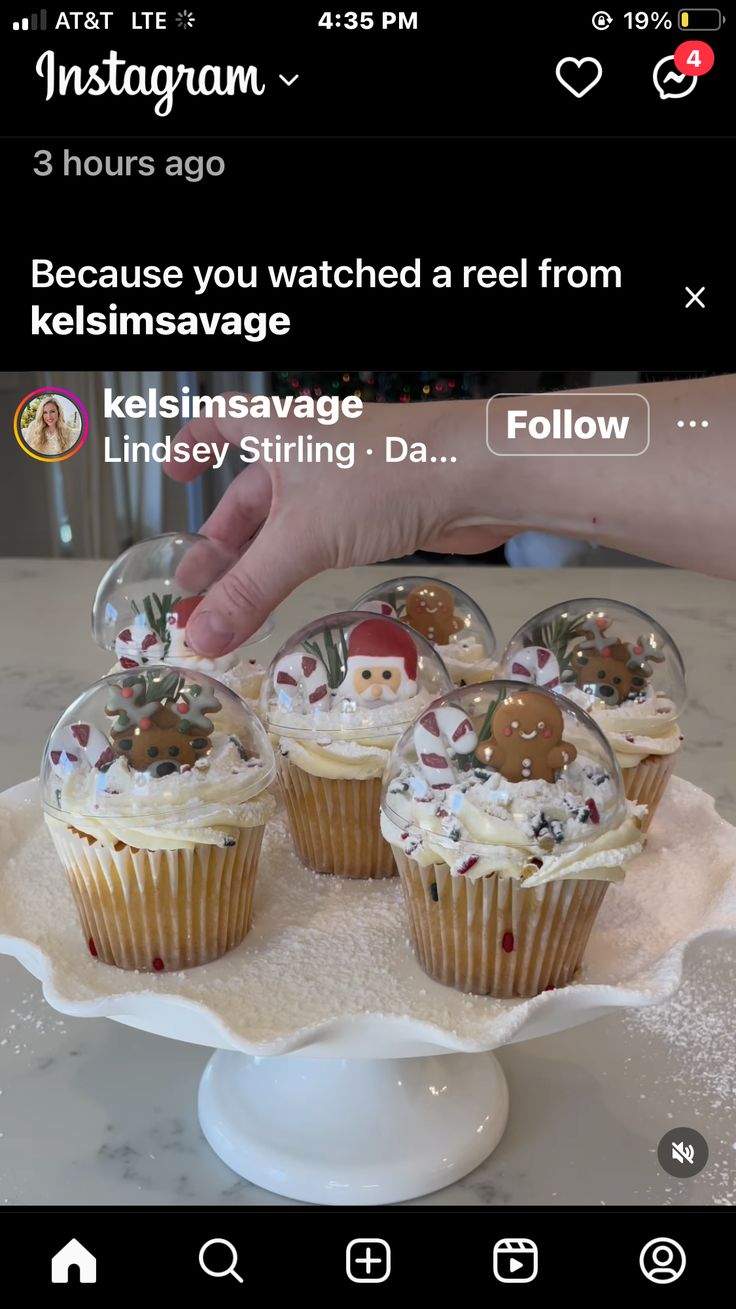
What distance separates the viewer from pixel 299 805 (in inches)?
48.6

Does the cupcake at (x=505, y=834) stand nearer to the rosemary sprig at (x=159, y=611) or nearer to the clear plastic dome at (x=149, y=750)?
the clear plastic dome at (x=149, y=750)

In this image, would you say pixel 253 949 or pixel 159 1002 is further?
pixel 253 949

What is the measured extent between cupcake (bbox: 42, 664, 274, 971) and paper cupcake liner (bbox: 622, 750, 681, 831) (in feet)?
1.30

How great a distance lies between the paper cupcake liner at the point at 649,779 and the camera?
126cm

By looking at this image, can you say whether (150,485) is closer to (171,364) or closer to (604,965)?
(171,364)

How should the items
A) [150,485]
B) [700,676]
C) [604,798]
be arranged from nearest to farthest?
[604,798], [700,676], [150,485]

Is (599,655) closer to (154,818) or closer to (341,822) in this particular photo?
(341,822)

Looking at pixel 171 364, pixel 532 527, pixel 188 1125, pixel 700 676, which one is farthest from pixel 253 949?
pixel 700 676

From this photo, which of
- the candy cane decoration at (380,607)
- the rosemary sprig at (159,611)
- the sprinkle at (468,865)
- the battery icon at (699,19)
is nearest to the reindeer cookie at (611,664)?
the candy cane decoration at (380,607)

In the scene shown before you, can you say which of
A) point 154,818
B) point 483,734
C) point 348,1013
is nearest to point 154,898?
point 154,818

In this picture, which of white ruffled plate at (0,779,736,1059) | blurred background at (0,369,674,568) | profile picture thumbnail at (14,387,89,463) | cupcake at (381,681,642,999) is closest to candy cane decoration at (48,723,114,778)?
white ruffled plate at (0,779,736,1059)

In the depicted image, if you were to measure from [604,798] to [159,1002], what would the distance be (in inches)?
15.5

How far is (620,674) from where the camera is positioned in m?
1.28

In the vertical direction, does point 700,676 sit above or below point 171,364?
below
